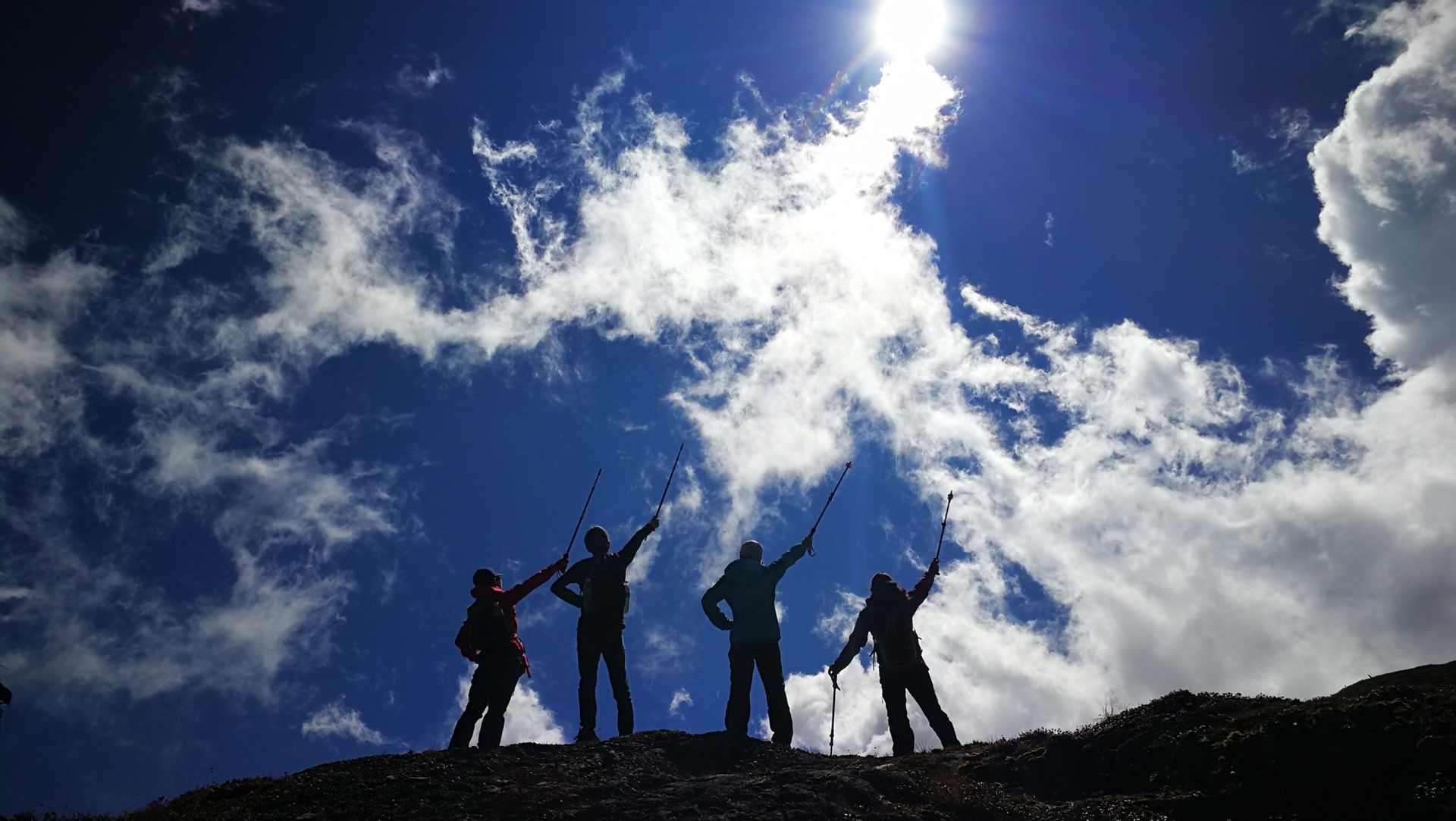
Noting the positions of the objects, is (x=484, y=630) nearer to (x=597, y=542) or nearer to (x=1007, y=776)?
(x=597, y=542)

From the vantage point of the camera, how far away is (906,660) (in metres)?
12.8

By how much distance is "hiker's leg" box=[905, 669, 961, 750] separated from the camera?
1252 centimetres

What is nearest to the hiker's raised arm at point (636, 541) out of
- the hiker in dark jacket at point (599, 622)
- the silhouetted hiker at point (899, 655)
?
the hiker in dark jacket at point (599, 622)

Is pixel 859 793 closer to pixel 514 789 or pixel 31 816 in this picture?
pixel 514 789

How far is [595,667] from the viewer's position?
12547 mm

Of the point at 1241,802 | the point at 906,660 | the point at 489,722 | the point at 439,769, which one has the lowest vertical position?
the point at 1241,802

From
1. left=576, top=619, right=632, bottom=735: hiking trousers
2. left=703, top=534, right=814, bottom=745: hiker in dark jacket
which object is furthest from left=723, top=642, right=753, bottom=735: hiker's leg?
left=576, top=619, right=632, bottom=735: hiking trousers

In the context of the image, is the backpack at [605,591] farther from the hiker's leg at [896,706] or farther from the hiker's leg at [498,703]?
the hiker's leg at [896,706]

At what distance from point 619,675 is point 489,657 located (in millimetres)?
1855

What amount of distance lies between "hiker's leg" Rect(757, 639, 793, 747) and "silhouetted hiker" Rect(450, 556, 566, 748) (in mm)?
3306

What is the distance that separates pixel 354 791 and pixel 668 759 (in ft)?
11.6

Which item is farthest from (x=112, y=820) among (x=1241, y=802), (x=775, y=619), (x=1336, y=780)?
(x=1336, y=780)

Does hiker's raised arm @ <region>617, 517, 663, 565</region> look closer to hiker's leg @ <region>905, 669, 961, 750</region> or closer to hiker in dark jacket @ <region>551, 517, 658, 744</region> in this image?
hiker in dark jacket @ <region>551, 517, 658, 744</region>

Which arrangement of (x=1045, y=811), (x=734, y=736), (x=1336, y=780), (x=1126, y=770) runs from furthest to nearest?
(x=734, y=736)
(x=1126, y=770)
(x=1045, y=811)
(x=1336, y=780)
